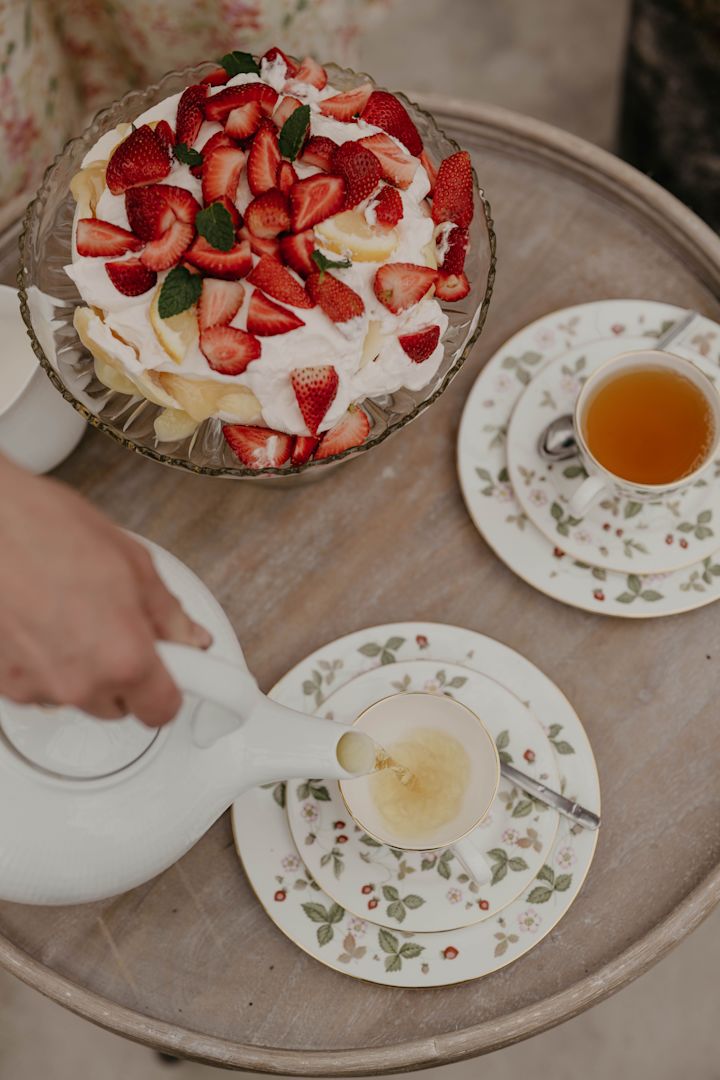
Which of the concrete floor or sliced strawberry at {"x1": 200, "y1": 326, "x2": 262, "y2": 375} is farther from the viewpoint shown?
the concrete floor

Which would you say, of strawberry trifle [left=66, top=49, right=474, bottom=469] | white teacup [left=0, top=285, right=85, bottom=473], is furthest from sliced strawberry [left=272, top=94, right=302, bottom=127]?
white teacup [left=0, top=285, right=85, bottom=473]

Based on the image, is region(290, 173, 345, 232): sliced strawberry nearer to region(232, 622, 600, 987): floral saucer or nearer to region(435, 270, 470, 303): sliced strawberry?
region(435, 270, 470, 303): sliced strawberry

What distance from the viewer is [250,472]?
940 millimetres

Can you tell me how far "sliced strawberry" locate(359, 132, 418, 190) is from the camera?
0.96m

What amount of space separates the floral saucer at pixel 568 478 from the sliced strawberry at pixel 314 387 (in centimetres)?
28

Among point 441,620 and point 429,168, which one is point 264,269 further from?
point 441,620

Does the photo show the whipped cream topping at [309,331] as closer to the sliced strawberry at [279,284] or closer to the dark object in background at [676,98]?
the sliced strawberry at [279,284]

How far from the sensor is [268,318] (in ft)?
2.94

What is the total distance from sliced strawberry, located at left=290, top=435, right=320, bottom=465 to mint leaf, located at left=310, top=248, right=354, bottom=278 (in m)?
0.14

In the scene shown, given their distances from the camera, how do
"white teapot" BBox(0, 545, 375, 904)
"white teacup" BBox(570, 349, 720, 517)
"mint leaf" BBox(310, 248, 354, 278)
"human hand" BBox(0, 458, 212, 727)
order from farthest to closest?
"white teacup" BBox(570, 349, 720, 517), "mint leaf" BBox(310, 248, 354, 278), "white teapot" BBox(0, 545, 375, 904), "human hand" BBox(0, 458, 212, 727)

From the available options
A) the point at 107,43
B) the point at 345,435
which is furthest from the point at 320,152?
the point at 107,43

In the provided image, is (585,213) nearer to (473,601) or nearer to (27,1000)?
(473,601)

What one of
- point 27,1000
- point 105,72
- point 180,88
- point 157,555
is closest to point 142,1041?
point 157,555

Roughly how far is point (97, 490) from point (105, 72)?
93cm
